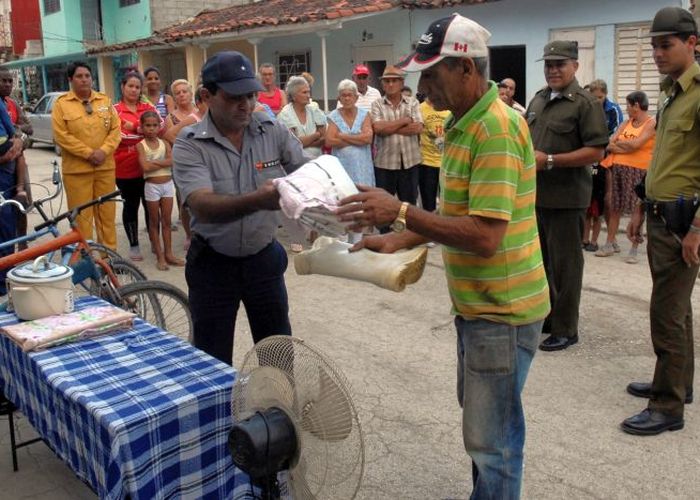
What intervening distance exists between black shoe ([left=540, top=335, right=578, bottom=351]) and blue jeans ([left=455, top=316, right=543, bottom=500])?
2405 mm

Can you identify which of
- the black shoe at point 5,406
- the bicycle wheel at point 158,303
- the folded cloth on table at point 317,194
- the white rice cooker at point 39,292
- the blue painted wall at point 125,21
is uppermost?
the blue painted wall at point 125,21

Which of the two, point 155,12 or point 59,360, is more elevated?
point 155,12

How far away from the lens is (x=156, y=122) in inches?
291

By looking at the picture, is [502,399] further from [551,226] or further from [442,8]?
[442,8]

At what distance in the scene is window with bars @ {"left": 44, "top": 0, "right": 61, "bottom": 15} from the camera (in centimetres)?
2628

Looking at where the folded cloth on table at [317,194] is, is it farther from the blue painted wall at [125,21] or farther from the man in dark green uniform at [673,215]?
the blue painted wall at [125,21]

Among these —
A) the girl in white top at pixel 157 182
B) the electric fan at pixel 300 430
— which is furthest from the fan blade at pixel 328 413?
the girl in white top at pixel 157 182

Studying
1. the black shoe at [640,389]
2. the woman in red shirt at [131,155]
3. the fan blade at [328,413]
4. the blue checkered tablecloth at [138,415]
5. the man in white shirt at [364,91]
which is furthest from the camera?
the man in white shirt at [364,91]

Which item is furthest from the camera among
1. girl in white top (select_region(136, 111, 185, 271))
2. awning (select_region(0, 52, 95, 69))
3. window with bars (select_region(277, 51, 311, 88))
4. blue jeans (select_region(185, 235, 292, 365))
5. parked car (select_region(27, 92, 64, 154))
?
awning (select_region(0, 52, 95, 69))

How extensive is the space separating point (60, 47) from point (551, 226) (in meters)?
25.9

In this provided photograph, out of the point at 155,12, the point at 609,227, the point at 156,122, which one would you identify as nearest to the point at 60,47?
the point at 155,12

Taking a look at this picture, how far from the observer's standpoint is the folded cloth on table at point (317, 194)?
2203 mm

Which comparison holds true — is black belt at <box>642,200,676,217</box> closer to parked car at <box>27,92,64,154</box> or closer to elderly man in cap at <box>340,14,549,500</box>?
elderly man in cap at <box>340,14,549,500</box>

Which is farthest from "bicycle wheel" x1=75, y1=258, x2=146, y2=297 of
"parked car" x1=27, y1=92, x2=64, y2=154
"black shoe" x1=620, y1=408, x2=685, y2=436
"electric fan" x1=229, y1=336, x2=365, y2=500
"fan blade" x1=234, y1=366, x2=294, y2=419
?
"parked car" x1=27, y1=92, x2=64, y2=154
